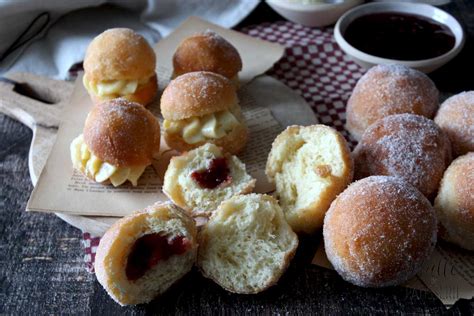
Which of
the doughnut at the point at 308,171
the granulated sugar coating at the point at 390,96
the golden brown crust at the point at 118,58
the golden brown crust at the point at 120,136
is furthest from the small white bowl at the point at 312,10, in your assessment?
the golden brown crust at the point at 120,136

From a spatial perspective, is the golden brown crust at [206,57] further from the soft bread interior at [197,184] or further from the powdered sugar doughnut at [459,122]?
the powdered sugar doughnut at [459,122]

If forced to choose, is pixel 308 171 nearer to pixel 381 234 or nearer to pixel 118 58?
pixel 381 234

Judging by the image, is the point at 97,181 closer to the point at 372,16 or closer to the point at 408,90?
the point at 408,90

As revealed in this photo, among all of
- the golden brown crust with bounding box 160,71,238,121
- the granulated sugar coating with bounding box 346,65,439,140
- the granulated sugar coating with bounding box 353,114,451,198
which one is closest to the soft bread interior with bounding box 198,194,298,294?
the granulated sugar coating with bounding box 353,114,451,198

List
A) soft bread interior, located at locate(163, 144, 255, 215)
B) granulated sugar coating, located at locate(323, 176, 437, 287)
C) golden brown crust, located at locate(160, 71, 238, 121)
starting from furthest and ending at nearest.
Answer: golden brown crust, located at locate(160, 71, 238, 121)
soft bread interior, located at locate(163, 144, 255, 215)
granulated sugar coating, located at locate(323, 176, 437, 287)

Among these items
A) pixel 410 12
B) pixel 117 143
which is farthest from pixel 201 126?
pixel 410 12

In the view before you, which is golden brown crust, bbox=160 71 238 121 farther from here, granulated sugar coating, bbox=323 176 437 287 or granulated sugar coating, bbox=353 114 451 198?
granulated sugar coating, bbox=323 176 437 287
